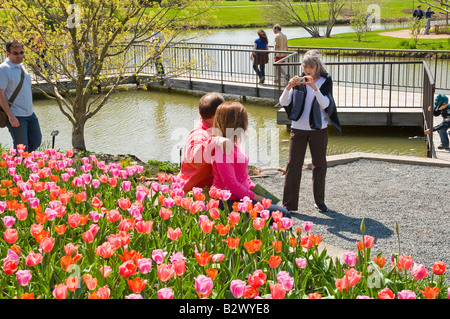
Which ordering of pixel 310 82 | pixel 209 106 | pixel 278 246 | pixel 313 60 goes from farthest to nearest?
1. pixel 313 60
2. pixel 310 82
3. pixel 209 106
4. pixel 278 246

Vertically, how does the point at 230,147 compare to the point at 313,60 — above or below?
below

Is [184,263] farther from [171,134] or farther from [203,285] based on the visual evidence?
[171,134]

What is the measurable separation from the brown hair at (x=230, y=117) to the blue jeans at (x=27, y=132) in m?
3.76

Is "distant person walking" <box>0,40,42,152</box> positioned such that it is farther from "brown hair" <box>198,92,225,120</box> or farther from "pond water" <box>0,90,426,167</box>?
"brown hair" <box>198,92,225,120</box>

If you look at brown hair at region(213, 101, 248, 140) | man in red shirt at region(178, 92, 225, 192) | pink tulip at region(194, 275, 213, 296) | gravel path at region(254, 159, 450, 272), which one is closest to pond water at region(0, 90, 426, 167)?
gravel path at region(254, 159, 450, 272)

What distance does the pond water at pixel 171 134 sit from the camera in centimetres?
1255

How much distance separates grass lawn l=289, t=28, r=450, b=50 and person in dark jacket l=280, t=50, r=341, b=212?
23.4 m

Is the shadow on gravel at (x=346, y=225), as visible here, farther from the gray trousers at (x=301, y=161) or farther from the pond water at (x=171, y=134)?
the pond water at (x=171, y=134)

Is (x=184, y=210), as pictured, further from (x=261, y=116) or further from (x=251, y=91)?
(x=251, y=91)

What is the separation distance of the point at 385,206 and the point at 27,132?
4.41 meters

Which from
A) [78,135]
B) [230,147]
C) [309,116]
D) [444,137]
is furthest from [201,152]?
[444,137]

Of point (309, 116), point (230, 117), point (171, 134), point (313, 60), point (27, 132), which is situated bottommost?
point (171, 134)

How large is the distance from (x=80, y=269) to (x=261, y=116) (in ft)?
42.4

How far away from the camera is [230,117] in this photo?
206 inches
